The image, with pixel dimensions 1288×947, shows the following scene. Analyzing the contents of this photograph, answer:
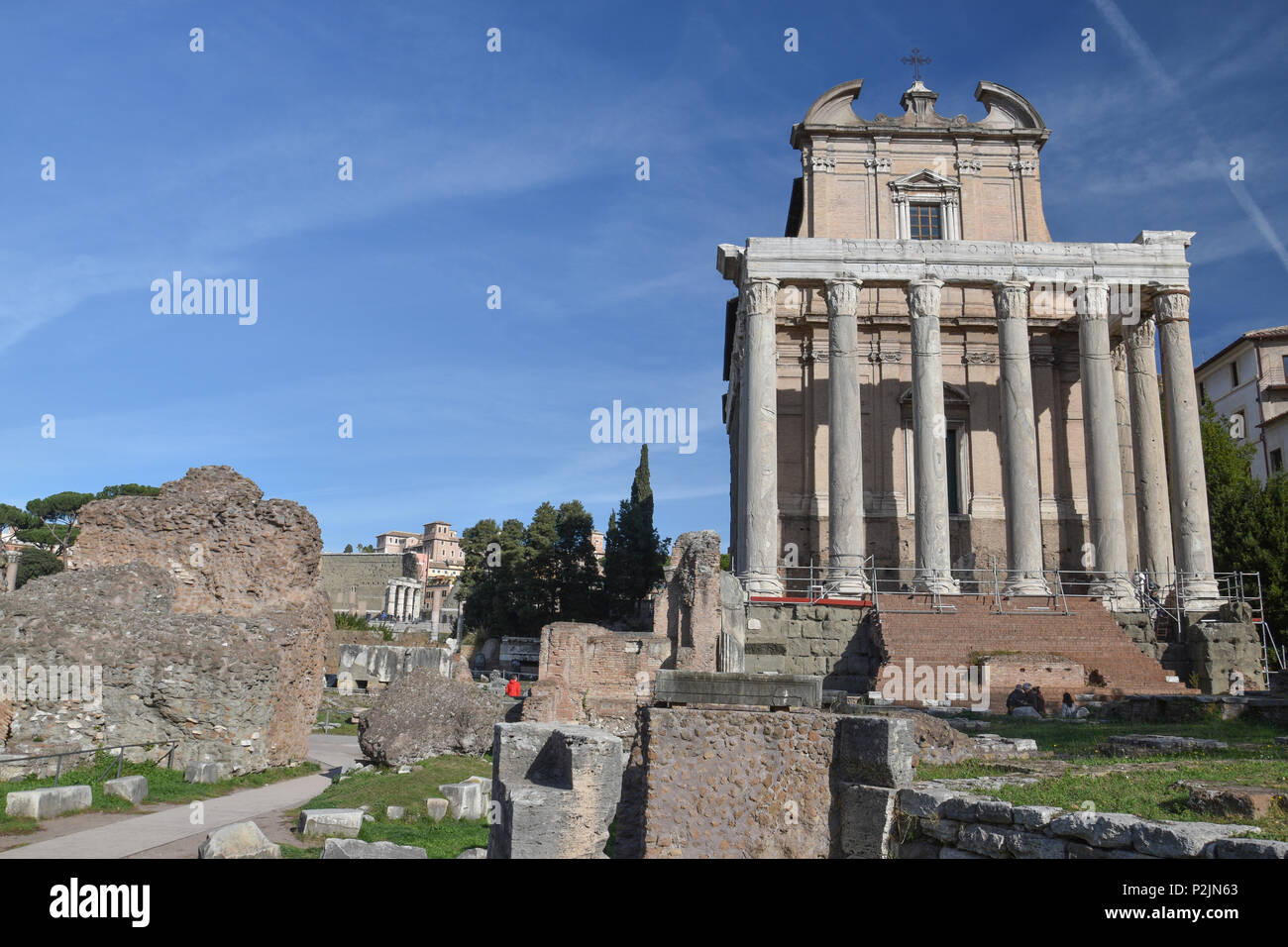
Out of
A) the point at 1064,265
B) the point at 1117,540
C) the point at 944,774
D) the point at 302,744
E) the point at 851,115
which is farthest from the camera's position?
the point at 851,115

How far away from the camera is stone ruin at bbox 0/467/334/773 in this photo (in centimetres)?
1157

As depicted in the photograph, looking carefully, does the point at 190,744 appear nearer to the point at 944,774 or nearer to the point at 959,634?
the point at 944,774

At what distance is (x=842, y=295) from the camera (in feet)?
91.9

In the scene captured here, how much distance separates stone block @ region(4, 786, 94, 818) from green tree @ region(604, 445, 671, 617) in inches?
1642

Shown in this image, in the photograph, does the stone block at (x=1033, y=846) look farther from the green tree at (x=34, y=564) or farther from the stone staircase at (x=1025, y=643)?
the green tree at (x=34, y=564)

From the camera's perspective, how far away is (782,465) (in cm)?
3194

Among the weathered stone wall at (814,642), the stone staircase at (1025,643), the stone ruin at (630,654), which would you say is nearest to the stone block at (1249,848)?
the stone ruin at (630,654)

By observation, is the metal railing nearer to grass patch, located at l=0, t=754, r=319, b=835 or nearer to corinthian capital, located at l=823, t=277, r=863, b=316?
grass patch, located at l=0, t=754, r=319, b=835

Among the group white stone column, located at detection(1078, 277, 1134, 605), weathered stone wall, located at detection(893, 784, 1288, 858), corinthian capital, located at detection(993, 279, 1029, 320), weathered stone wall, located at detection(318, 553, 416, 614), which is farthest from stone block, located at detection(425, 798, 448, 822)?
weathered stone wall, located at detection(318, 553, 416, 614)

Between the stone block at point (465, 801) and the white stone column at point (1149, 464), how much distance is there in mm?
22733

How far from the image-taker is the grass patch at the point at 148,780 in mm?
9891

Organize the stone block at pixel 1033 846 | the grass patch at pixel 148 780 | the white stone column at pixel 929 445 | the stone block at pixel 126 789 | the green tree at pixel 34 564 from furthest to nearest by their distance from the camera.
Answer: the green tree at pixel 34 564 < the white stone column at pixel 929 445 < the stone block at pixel 126 789 < the grass patch at pixel 148 780 < the stone block at pixel 1033 846
